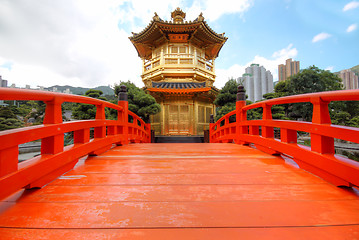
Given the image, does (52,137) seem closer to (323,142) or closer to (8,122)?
(323,142)

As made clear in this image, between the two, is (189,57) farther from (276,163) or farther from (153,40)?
(276,163)

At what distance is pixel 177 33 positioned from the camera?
12203 millimetres

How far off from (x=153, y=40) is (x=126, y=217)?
14133mm

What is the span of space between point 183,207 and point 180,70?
41.0 feet

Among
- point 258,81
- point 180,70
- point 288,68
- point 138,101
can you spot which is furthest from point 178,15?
point 288,68

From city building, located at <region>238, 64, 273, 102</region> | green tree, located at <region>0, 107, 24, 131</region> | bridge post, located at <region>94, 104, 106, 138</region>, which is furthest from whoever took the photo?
city building, located at <region>238, 64, 273, 102</region>

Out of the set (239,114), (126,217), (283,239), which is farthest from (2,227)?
(239,114)

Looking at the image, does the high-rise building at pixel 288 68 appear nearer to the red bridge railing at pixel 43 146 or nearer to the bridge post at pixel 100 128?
the bridge post at pixel 100 128

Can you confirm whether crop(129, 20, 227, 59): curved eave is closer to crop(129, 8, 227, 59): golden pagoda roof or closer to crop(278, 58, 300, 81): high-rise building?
crop(129, 8, 227, 59): golden pagoda roof

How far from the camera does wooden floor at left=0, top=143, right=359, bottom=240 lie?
0.84 m

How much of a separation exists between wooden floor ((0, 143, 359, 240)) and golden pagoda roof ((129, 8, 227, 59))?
486 inches

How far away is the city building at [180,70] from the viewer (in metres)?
11.5

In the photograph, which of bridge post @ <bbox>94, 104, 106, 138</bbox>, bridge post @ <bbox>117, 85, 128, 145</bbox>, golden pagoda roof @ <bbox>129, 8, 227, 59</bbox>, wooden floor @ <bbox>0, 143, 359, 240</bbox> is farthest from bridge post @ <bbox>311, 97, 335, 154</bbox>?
golden pagoda roof @ <bbox>129, 8, 227, 59</bbox>

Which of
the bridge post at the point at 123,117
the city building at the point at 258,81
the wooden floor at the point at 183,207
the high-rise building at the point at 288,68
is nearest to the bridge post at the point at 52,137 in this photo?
the wooden floor at the point at 183,207
